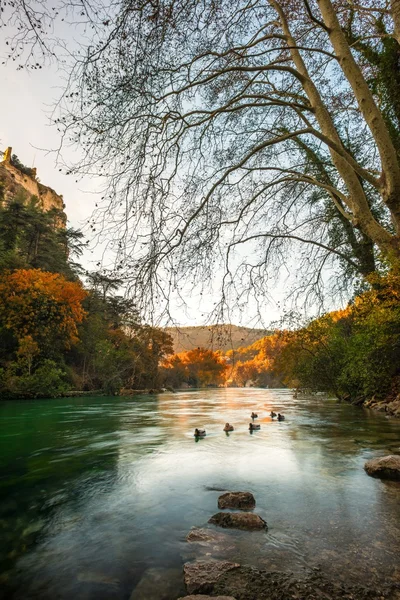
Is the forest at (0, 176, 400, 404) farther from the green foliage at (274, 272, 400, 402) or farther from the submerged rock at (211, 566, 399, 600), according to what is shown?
the submerged rock at (211, 566, 399, 600)

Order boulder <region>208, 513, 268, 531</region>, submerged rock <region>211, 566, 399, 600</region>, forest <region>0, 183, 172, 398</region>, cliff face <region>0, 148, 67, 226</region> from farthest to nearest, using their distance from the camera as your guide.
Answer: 1. cliff face <region>0, 148, 67, 226</region>
2. forest <region>0, 183, 172, 398</region>
3. boulder <region>208, 513, 268, 531</region>
4. submerged rock <region>211, 566, 399, 600</region>

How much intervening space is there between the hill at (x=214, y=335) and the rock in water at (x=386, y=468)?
285 centimetres

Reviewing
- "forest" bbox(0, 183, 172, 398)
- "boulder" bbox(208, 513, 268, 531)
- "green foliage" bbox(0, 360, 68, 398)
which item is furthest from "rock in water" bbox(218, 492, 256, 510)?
"green foliage" bbox(0, 360, 68, 398)

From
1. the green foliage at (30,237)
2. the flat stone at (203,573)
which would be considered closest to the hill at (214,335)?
the flat stone at (203,573)

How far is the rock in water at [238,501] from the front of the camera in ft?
13.0

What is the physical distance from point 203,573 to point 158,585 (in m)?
0.35

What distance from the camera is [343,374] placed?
1905 cm

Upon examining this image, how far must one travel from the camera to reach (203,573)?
2.49 m

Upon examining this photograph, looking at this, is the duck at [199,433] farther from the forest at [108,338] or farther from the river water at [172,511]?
the forest at [108,338]

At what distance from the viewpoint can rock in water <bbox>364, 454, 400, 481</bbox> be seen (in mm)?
4965

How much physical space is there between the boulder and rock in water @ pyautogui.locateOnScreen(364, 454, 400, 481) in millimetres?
2690

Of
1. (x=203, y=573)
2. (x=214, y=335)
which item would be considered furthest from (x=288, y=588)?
(x=214, y=335)

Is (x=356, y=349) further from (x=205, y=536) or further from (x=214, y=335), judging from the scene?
(x=205, y=536)

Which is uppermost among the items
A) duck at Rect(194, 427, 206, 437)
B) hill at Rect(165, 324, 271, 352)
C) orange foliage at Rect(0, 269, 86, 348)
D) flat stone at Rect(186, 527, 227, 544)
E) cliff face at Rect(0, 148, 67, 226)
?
cliff face at Rect(0, 148, 67, 226)
